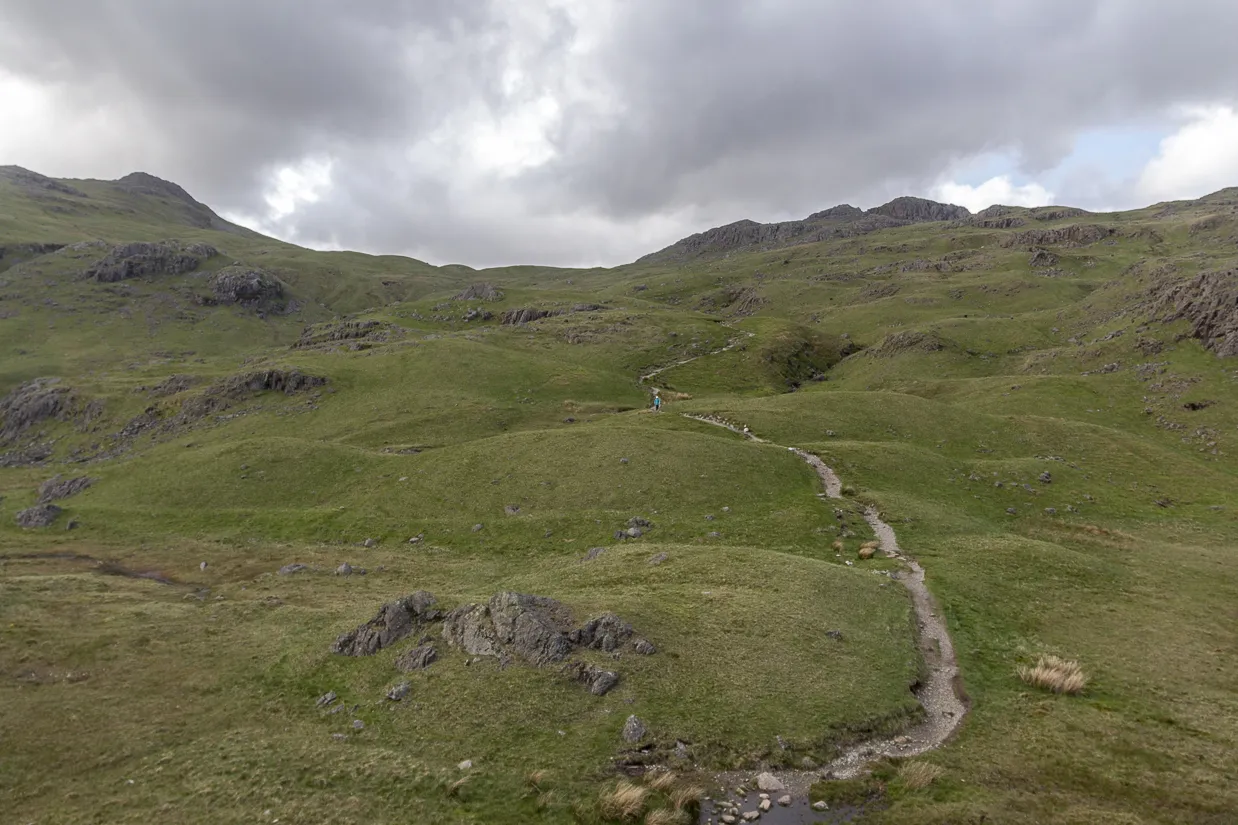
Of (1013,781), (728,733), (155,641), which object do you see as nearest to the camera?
(1013,781)

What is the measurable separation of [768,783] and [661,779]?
3.73m

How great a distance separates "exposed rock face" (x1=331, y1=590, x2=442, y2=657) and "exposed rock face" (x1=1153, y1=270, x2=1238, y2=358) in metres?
117

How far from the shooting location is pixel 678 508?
5544 centimetres

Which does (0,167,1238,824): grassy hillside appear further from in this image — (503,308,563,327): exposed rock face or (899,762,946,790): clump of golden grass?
(503,308,563,327): exposed rock face

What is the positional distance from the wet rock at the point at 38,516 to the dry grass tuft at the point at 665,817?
271ft

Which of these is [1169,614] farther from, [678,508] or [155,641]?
[155,641]

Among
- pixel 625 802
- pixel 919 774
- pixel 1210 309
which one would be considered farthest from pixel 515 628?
pixel 1210 309

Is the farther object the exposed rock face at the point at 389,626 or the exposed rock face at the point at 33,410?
the exposed rock face at the point at 33,410

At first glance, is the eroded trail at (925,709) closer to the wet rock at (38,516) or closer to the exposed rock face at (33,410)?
the wet rock at (38,516)

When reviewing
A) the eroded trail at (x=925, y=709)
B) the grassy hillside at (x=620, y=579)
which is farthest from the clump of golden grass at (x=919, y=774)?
the eroded trail at (x=925, y=709)

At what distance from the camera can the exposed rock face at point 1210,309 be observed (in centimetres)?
9238

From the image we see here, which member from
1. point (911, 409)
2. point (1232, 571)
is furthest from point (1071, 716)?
point (911, 409)

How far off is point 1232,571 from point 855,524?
2484cm

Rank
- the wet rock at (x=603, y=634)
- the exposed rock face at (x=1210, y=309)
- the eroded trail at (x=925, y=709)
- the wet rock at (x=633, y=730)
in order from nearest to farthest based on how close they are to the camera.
A: the eroded trail at (x=925, y=709)
the wet rock at (x=633, y=730)
the wet rock at (x=603, y=634)
the exposed rock face at (x=1210, y=309)
